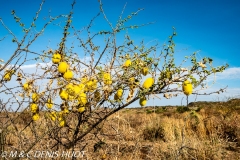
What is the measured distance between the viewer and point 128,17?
2355mm

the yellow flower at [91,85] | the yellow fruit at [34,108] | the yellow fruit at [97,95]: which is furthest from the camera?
the yellow fruit at [34,108]

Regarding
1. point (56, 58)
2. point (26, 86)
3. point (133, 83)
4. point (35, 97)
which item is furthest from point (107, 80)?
point (26, 86)

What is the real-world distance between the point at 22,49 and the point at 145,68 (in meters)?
1.12

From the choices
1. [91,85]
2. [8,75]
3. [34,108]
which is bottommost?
[34,108]

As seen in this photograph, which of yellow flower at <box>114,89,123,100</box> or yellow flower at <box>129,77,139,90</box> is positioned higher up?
yellow flower at <box>129,77,139,90</box>

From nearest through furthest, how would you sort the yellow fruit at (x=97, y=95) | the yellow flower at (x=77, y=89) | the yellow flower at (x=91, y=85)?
the yellow flower at (x=77, y=89), the yellow flower at (x=91, y=85), the yellow fruit at (x=97, y=95)

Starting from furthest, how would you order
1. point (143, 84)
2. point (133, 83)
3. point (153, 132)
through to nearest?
point (153, 132), point (133, 83), point (143, 84)

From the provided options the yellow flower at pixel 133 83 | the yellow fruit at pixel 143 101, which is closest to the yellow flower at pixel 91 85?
the yellow flower at pixel 133 83

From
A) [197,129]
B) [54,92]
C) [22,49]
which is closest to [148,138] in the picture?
[197,129]

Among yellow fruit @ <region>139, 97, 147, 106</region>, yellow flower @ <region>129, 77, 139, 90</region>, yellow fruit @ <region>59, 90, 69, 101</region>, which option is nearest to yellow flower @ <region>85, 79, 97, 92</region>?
yellow fruit @ <region>59, 90, 69, 101</region>

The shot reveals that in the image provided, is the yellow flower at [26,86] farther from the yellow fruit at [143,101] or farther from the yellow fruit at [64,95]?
the yellow fruit at [143,101]

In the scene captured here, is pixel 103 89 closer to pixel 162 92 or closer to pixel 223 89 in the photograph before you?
pixel 162 92

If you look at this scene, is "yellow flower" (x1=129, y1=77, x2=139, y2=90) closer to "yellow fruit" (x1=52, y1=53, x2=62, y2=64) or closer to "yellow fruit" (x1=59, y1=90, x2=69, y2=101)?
"yellow fruit" (x1=59, y1=90, x2=69, y2=101)

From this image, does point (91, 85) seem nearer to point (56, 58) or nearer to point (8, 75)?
point (56, 58)
